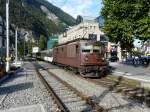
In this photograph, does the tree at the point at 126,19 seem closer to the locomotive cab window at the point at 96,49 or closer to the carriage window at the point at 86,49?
the locomotive cab window at the point at 96,49

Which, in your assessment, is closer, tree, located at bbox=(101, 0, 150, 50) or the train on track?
the train on track

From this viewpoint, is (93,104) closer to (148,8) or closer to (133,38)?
(148,8)

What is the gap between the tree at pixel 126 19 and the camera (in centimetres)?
3897

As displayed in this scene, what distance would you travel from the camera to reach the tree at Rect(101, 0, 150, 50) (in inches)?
1534

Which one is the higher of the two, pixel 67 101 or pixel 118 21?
pixel 118 21

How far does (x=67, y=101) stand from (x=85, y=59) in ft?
47.1

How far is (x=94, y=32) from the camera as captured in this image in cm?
11244

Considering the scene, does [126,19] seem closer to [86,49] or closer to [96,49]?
[96,49]

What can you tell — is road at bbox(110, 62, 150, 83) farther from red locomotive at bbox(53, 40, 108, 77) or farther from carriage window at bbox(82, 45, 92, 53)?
carriage window at bbox(82, 45, 92, 53)

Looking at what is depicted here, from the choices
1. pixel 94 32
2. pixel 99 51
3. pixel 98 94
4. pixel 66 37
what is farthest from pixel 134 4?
pixel 66 37

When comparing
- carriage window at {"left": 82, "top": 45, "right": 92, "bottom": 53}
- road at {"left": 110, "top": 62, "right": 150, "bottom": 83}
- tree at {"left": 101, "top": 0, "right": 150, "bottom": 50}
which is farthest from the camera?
tree at {"left": 101, "top": 0, "right": 150, "bottom": 50}

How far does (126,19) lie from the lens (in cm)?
4266

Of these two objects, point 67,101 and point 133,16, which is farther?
point 133,16

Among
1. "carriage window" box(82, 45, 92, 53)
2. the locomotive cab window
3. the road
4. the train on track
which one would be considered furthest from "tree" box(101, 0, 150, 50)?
"carriage window" box(82, 45, 92, 53)
